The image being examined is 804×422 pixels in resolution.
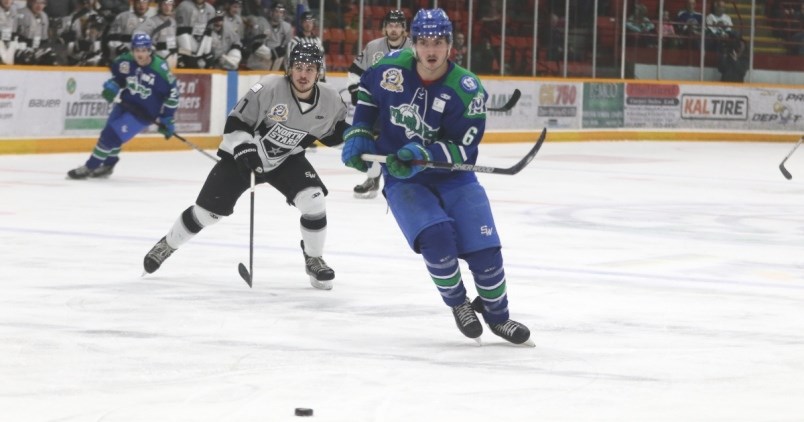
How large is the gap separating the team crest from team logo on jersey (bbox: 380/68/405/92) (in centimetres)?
22

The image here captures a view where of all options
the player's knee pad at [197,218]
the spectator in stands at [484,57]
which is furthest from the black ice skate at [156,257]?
the spectator in stands at [484,57]

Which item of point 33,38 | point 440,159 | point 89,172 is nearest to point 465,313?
point 440,159

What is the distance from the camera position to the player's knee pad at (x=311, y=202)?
260 inches

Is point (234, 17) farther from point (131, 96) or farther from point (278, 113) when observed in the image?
point (278, 113)

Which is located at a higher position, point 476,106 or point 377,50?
point 377,50

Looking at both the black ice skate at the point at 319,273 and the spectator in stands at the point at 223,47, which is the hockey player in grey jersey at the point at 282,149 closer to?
the black ice skate at the point at 319,273

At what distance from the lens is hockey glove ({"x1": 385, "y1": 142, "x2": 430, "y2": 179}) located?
16.4 ft

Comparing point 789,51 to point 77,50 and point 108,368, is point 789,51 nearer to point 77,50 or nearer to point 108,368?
point 77,50

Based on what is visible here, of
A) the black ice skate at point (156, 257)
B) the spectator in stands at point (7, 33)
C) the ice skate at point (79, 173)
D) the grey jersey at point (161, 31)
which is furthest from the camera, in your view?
the grey jersey at point (161, 31)

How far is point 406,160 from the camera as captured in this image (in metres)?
5.01

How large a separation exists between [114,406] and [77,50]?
1206cm

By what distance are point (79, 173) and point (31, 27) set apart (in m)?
3.24

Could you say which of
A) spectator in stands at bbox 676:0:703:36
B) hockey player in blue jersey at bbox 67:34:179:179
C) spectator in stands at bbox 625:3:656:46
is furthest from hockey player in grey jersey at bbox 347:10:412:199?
spectator in stands at bbox 676:0:703:36

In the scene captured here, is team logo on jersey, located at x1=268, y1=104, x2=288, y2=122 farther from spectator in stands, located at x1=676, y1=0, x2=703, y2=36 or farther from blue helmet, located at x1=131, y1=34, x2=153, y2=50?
spectator in stands, located at x1=676, y1=0, x2=703, y2=36
